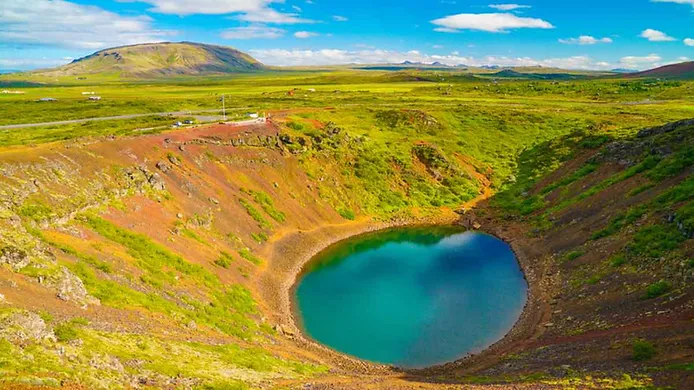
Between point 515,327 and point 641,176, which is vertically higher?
point 641,176

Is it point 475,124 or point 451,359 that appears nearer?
point 451,359

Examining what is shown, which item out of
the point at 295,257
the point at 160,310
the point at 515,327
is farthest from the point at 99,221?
the point at 515,327

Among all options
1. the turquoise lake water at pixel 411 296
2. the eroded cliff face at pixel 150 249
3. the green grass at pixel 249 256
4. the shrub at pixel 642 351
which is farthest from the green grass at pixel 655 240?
the green grass at pixel 249 256

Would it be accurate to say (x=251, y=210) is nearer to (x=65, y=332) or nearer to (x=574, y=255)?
(x=65, y=332)

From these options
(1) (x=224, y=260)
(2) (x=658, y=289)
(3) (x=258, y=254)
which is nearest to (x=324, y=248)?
(3) (x=258, y=254)

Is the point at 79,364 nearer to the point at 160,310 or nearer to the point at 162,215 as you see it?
the point at 160,310

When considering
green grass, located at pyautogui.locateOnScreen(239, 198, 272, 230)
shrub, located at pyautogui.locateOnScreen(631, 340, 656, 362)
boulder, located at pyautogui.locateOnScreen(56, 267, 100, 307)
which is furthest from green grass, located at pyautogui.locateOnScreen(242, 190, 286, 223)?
shrub, located at pyautogui.locateOnScreen(631, 340, 656, 362)
